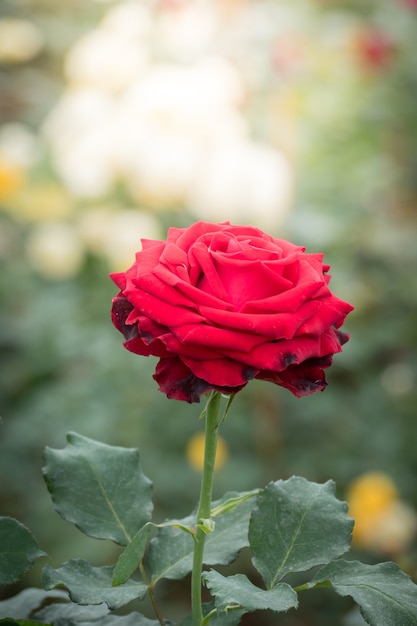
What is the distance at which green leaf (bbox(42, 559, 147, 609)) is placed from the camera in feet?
1.60

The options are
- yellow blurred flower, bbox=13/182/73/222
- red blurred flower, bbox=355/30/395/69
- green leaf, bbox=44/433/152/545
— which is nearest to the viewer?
green leaf, bbox=44/433/152/545

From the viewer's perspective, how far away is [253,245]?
517 millimetres

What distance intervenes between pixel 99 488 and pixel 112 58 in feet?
4.11

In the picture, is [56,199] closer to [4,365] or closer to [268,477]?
[4,365]

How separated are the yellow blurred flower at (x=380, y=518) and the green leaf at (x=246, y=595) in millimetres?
933

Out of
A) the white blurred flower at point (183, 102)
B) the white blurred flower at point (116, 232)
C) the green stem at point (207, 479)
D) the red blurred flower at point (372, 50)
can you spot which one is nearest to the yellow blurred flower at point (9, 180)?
the white blurred flower at point (116, 232)

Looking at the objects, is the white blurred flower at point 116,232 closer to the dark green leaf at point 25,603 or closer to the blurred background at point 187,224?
the blurred background at point 187,224

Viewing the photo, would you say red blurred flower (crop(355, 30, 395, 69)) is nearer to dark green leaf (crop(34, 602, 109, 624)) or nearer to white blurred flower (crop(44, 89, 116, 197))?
white blurred flower (crop(44, 89, 116, 197))

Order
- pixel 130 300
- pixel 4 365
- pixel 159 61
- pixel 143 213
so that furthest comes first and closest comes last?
pixel 159 61 < pixel 4 365 < pixel 143 213 < pixel 130 300

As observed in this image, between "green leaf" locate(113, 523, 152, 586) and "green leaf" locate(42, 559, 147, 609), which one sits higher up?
"green leaf" locate(113, 523, 152, 586)

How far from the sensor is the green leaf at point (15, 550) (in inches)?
19.9

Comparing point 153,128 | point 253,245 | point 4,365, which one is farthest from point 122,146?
point 253,245

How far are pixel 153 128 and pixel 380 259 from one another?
0.65 meters

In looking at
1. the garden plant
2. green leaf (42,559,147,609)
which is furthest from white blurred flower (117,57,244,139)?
green leaf (42,559,147,609)
